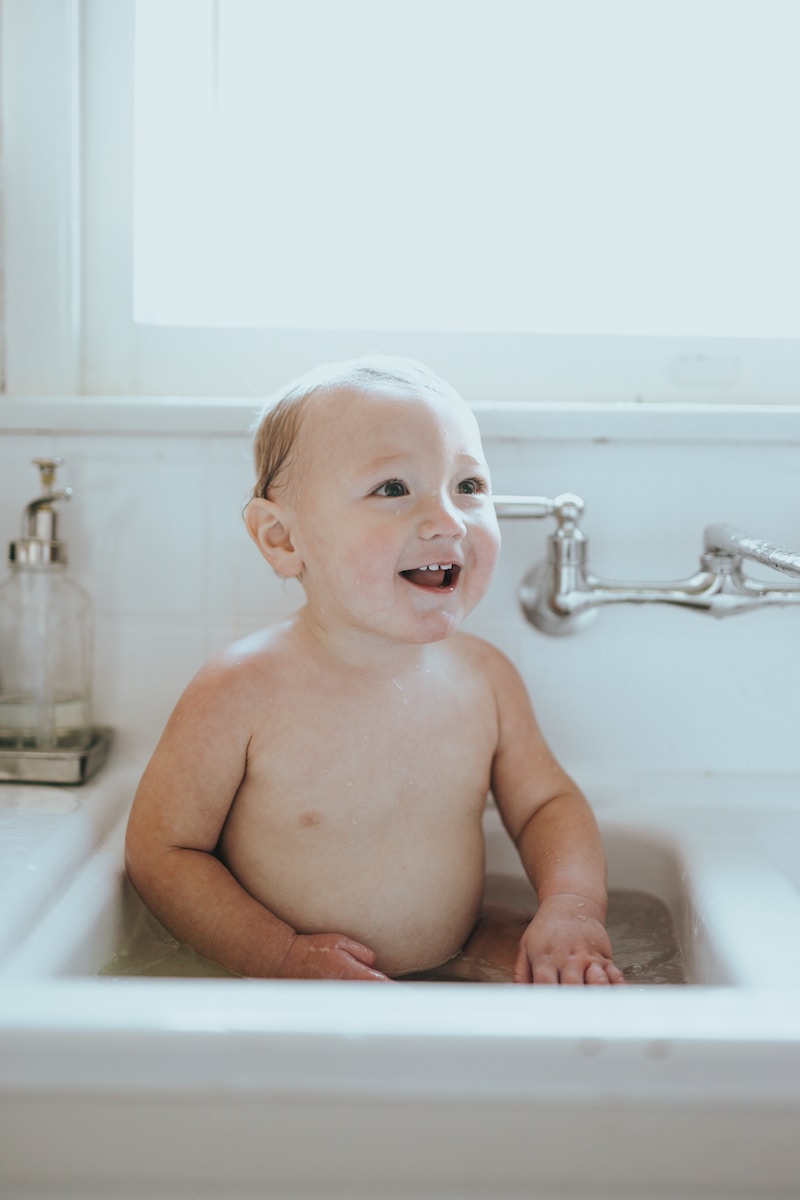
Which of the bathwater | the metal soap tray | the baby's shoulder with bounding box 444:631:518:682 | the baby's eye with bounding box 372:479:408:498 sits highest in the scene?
the baby's eye with bounding box 372:479:408:498

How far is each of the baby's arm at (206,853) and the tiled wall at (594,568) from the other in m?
0.25

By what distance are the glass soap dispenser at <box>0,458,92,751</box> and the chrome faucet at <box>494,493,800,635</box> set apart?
453 mm

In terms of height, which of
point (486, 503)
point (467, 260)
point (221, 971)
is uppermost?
point (467, 260)

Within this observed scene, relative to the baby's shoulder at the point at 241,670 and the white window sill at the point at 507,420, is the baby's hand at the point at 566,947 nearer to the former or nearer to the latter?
the baby's shoulder at the point at 241,670

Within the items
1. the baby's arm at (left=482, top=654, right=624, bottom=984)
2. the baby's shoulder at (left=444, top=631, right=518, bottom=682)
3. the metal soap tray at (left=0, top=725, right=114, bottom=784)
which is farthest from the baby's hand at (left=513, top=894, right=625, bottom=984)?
the metal soap tray at (left=0, top=725, right=114, bottom=784)

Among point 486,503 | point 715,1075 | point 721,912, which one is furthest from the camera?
point 486,503

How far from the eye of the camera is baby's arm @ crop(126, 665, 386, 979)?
0.89 meters

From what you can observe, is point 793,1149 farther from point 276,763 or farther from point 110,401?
point 110,401

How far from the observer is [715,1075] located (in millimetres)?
587

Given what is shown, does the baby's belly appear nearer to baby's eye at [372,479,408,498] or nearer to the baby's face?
the baby's face

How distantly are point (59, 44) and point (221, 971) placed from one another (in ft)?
3.13

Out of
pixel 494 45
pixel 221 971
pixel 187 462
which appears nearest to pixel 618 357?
pixel 494 45

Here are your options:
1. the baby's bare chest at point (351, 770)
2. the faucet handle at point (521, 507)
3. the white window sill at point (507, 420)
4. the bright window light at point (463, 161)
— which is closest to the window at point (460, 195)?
the bright window light at point (463, 161)

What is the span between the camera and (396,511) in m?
0.92
